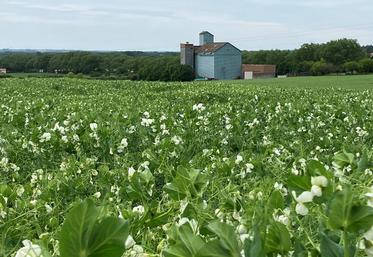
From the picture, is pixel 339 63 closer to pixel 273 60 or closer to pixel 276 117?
pixel 273 60

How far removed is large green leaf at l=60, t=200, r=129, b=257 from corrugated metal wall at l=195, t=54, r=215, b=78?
255 feet

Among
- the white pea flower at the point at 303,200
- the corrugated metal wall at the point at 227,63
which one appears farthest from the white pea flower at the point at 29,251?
the corrugated metal wall at the point at 227,63

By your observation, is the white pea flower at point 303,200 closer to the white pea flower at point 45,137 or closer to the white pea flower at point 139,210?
the white pea flower at point 139,210

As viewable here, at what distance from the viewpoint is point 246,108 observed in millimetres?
9125

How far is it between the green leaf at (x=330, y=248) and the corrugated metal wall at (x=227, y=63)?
7664 cm

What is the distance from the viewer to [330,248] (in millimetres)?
1057

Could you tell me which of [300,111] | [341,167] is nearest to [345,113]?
[300,111]

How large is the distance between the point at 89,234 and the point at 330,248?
0.45m

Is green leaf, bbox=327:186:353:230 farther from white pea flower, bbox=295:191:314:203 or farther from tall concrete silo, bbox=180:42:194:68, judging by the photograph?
tall concrete silo, bbox=180:42:194:68

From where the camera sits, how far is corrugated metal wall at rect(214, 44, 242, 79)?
7819 centimetres

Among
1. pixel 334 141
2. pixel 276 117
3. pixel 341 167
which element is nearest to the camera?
pixel 341 167

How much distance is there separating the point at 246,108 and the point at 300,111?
1.12 m

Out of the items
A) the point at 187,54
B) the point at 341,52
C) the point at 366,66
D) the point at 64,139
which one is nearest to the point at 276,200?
the point at 64,139

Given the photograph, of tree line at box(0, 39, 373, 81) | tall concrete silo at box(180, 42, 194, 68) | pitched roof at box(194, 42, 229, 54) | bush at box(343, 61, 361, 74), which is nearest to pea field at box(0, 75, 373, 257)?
tree line at box(0, 39, 373, 81)
